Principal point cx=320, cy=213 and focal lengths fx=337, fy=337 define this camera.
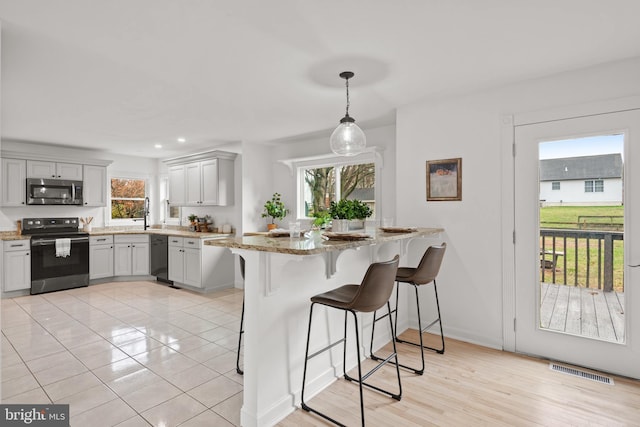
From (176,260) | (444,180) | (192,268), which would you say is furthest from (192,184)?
(444,180)

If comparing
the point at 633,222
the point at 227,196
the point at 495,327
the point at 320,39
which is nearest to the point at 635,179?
the point at 633,222

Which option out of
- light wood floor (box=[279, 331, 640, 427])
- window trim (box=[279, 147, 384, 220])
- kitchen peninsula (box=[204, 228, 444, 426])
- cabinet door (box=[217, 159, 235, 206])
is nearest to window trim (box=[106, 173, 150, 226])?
cabinet door (box=[217, 159, 235, 206])

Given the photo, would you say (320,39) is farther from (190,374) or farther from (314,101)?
(190,374)

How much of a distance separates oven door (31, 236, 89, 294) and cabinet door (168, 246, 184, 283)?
1.43 m

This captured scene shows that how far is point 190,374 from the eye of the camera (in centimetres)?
277

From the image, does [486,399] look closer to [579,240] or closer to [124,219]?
[579,240]

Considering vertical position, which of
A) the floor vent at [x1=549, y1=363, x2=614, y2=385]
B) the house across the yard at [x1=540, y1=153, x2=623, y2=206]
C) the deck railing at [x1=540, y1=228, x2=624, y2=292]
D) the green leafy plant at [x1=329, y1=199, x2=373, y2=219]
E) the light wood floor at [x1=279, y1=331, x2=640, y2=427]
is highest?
the house across the yard at [x1=540, y1=153, x2=623, y2=206]

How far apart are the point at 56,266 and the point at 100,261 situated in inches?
26.5

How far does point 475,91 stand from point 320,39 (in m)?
1.81

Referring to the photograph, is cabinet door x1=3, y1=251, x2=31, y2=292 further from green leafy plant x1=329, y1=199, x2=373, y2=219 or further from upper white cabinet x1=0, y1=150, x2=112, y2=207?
green leafy plant x1=329, y1=199, x2=373, y2=219

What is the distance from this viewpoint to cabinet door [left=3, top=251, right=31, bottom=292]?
16.6ft

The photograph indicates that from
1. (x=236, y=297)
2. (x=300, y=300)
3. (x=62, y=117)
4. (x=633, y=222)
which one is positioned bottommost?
(x=236, y=297)

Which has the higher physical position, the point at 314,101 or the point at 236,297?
the point at 314,101

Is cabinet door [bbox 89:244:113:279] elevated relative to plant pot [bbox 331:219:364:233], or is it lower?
lower
